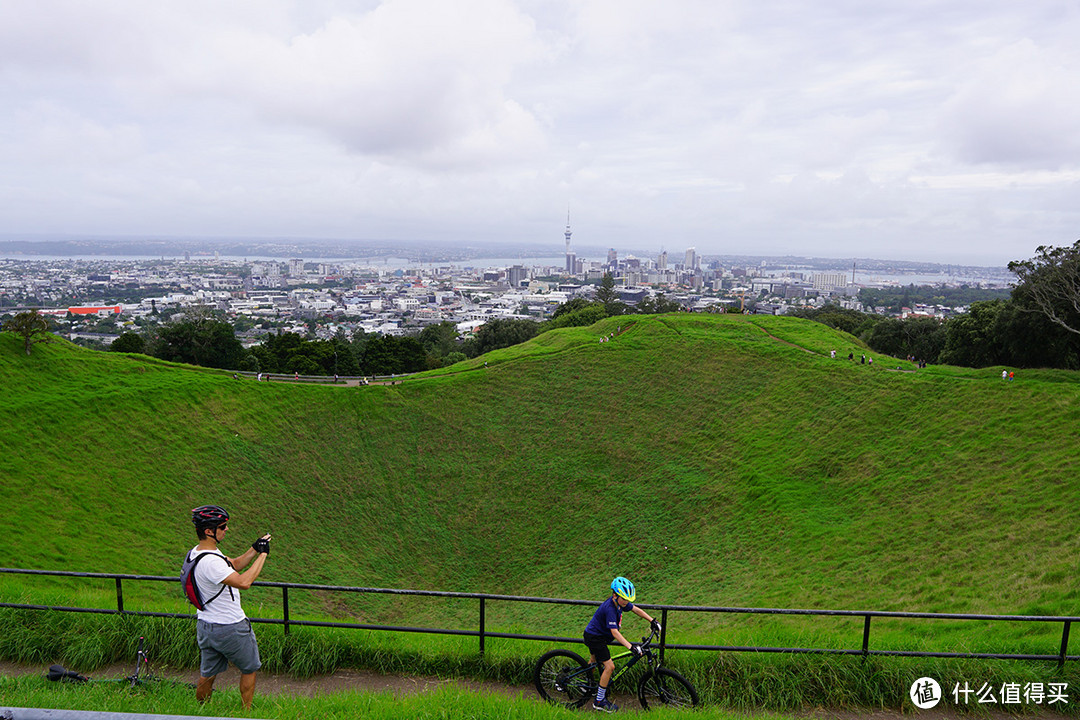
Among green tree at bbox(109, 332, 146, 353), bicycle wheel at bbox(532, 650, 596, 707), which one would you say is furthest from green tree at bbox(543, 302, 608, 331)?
bicycle wheel at bbox(532, 650, 596, 707)

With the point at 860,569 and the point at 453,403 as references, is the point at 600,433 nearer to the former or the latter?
the point at 453,403

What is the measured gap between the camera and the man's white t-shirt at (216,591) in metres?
4.84

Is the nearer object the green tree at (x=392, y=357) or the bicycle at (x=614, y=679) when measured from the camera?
the bicycle at (x=614, y=679)

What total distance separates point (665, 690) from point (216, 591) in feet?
15.0

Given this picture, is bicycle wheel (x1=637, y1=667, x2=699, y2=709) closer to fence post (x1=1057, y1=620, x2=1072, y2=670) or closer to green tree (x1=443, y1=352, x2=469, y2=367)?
fence post (x1=1057, y1=620, x2=1072, y2=670)

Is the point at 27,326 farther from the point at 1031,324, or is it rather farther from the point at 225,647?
the point at 1031,324

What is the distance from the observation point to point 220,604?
16.3ft

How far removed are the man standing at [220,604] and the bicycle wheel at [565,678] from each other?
9.74ft

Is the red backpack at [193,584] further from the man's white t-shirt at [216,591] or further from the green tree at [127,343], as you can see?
the green tree at [127,343]

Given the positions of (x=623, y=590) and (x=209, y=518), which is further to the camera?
(x=623, y=590)

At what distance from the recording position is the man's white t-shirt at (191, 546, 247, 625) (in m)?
4.84

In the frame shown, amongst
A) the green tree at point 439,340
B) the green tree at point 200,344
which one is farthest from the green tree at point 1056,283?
the green tree at point 439,340

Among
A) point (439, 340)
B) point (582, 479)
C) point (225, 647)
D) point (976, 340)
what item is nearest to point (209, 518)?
point (225, 647)

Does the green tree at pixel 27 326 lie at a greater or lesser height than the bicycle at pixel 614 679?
greater
